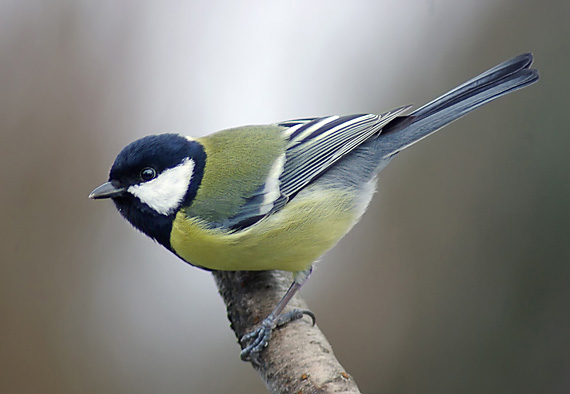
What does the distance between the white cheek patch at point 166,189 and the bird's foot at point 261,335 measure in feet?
1.44

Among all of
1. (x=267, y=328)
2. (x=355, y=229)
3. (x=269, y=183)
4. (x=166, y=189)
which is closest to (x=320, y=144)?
(x=269, y=183)

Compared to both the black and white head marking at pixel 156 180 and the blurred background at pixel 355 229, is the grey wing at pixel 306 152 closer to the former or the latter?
the black and white head marking at pixel 156 180

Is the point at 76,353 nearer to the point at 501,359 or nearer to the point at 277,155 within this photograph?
the point at 277,155

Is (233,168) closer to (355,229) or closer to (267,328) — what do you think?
(267,328)

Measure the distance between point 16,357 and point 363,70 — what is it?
197 cm

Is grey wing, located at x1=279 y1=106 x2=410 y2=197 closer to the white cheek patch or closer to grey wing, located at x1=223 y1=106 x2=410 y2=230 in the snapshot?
grey wing, located at x1=223 y1=106 x2=410 y2=230

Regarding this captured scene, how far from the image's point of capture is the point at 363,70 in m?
2.90

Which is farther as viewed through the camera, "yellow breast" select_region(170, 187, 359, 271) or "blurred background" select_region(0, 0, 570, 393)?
"blurred background" select_region(0, 0, 570, 393)

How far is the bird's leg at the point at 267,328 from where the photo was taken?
1.81m

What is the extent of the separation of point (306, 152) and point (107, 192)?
0.64 metres

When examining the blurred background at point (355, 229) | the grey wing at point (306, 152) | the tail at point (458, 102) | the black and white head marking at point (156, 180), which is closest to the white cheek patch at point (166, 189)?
the black and white head marking at point (156, 180)

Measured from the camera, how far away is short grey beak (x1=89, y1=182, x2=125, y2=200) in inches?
72.1

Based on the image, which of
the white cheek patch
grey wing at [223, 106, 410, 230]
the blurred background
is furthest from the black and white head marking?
the blurred background

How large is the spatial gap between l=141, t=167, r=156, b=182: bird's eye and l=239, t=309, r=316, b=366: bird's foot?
0.55 meters
